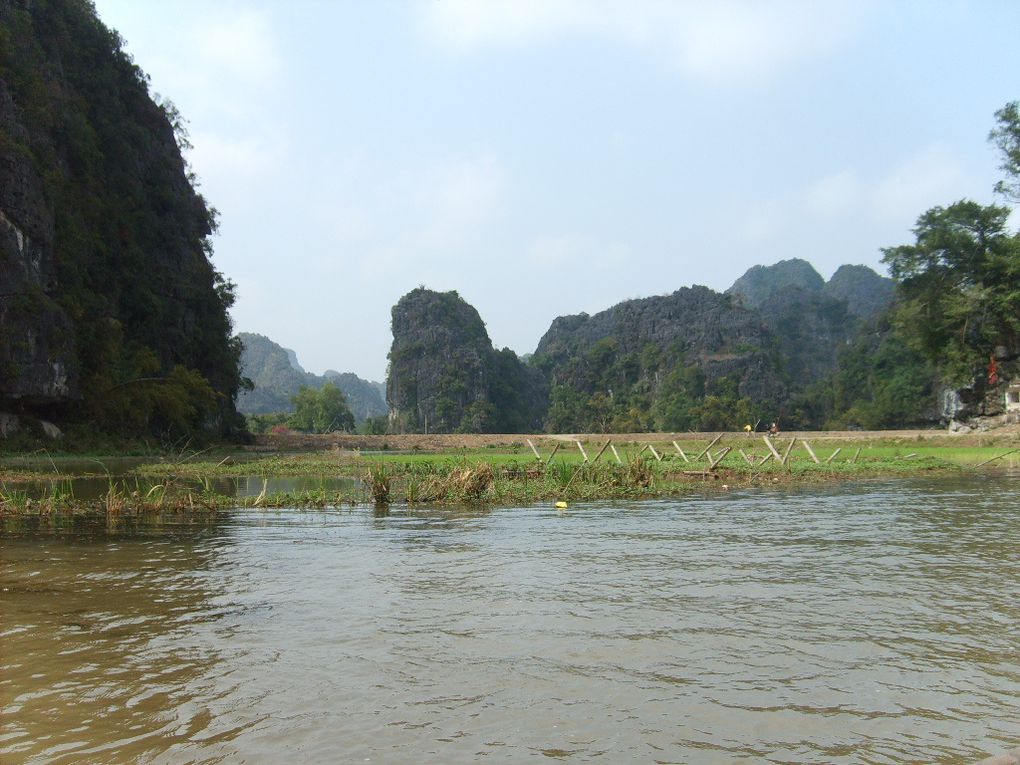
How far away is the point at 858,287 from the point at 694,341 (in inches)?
2091

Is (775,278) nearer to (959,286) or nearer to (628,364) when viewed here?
(628,364)

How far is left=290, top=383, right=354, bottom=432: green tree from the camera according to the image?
75250 mm

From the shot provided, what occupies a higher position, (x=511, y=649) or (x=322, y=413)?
(x=322, y=413)

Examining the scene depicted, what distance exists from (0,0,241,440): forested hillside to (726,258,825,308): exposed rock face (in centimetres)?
11490

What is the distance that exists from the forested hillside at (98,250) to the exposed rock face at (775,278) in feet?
377

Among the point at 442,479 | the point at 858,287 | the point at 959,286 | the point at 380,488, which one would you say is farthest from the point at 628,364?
the point at 380,488

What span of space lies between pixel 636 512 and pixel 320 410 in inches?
2555

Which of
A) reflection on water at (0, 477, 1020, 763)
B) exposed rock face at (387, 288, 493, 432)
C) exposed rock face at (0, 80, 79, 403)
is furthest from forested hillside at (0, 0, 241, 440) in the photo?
exposed rock face at (387, 288, 493, 432)

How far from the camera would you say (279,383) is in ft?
478

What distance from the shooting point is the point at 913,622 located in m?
6.06

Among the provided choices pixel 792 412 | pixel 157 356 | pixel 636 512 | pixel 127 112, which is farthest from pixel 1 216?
pixel 792 412

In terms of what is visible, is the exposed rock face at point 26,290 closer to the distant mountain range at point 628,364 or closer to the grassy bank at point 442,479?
the grassy bank at point 442,479

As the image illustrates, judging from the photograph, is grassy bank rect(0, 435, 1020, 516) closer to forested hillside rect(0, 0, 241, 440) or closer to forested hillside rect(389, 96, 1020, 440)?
forested hillside rect(0, 0, 241, 440)

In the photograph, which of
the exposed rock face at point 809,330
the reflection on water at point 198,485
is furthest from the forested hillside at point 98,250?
the exposed rock face at point 809,330
